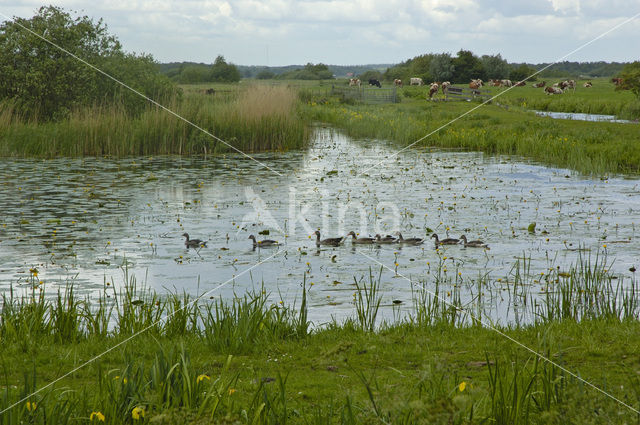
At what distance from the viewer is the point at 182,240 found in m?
14.2

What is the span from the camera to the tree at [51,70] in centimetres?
3178

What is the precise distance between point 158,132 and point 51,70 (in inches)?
298

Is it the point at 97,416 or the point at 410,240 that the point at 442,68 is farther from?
the point at 97,416

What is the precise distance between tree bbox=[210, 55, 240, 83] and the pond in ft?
208

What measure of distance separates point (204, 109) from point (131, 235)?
632 inches

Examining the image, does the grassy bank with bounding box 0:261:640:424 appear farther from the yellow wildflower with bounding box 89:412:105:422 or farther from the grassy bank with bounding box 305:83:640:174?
the grassy bank with bounding box 305:83:640:174

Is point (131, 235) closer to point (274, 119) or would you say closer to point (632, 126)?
Result: point (274, 119)

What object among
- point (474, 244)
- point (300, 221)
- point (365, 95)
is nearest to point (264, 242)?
point (300, 221)

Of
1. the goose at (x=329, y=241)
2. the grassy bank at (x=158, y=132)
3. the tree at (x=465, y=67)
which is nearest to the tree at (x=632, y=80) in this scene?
the grassy bank at (x=158, y=132)

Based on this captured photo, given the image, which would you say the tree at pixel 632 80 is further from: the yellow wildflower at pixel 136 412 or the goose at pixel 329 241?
the yellow wildflower at pixel 136 412

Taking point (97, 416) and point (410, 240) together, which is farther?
point (410, 240)

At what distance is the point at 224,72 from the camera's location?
8925 cm

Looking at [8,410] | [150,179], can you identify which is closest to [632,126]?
[150,179]

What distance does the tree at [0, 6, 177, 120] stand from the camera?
104ft
